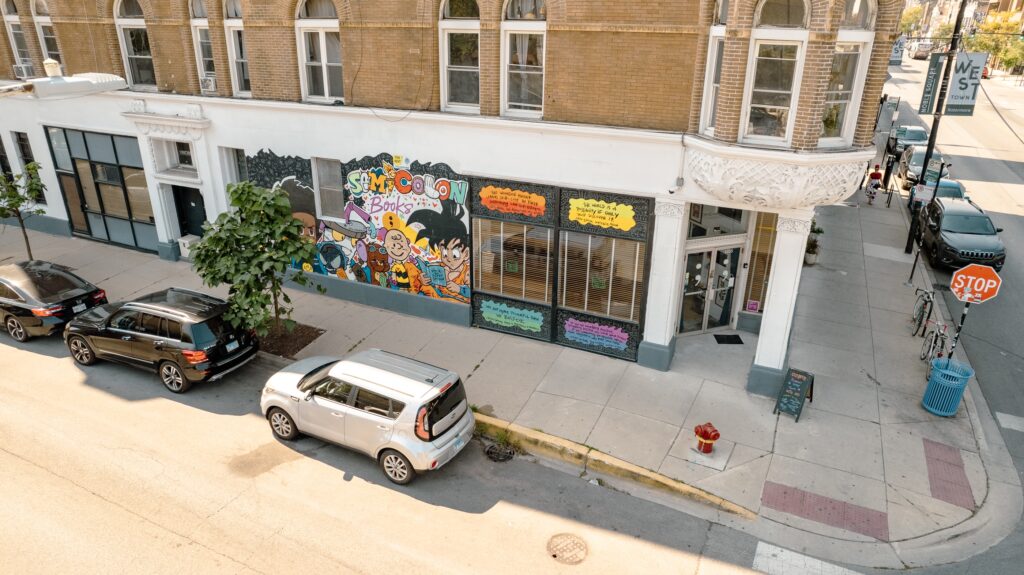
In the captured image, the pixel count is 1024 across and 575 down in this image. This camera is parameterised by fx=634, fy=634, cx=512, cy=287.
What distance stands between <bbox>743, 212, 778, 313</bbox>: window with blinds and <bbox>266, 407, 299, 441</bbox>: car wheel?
390 inches

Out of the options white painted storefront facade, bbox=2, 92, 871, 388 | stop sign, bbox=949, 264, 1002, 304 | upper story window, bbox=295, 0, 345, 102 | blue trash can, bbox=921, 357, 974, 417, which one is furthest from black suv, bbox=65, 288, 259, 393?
stop sign, bbox=949, 264, 1002, 304

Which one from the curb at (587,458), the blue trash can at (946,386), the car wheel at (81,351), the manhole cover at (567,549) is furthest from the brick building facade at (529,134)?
the car wheel at (81,351)

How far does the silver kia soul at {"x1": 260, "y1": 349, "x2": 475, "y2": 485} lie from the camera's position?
30.8 feet

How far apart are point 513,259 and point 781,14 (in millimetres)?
6808

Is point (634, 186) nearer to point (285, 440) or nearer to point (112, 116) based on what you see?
point (285, 440)

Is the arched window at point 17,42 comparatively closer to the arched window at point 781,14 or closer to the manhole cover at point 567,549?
the arched window at point 781,14

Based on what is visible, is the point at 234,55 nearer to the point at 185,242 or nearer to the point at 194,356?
the point at 185,242

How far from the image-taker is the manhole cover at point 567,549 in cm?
849

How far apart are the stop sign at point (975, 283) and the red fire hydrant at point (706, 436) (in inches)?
216

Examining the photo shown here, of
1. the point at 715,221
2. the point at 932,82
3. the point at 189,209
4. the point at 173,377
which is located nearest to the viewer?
the point at 173,377

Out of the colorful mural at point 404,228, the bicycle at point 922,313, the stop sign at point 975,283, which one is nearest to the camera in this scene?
the stop sign at point 975,283

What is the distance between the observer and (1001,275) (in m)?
18.4

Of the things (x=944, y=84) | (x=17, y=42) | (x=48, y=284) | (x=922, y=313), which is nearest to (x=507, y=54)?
(x=922, y=313)

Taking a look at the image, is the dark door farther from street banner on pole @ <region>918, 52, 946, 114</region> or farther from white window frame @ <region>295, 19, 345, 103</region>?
street banner on pole @ <region>918, 52, 946, 114</region>
